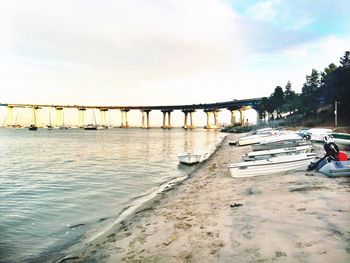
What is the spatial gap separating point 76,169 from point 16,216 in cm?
1533

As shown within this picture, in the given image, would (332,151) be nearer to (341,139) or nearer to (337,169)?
(337,169)

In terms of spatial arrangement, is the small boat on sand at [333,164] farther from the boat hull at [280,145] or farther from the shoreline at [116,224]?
the boat hull at [280,145]

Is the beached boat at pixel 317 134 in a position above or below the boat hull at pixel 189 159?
above

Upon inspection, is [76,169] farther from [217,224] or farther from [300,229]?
[300,229]

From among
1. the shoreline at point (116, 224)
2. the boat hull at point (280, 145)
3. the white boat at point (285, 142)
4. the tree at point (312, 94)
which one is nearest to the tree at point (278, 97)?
the tree at point (312, 94)

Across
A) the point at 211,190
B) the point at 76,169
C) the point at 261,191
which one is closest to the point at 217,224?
the point at 261,191

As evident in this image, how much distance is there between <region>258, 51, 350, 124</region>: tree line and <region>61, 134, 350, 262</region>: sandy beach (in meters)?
51.6

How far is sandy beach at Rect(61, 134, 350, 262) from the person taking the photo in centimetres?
732

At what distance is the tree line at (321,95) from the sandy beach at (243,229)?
5165 cm

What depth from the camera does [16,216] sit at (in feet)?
46.4

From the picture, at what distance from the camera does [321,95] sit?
7800cm

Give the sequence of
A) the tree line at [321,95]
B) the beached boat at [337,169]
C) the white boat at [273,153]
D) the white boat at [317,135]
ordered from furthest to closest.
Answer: the tree line at [321,95] < the white boat at [317,135] < the white boat at [273,153] < the beached boat at [337,169]

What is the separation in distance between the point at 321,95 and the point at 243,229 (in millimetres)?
77043

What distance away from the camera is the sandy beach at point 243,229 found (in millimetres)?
7320
